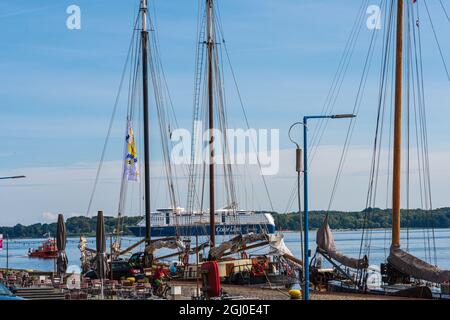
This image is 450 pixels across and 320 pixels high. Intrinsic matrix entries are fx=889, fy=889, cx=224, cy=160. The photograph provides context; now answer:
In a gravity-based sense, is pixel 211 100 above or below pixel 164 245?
above

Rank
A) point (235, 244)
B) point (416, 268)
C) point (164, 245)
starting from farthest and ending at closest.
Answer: point (164, 245)
point (235, 244)
point (416, 268)

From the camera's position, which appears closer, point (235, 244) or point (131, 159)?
point (235, 244)

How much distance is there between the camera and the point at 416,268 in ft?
106

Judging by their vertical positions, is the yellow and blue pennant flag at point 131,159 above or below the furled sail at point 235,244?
above

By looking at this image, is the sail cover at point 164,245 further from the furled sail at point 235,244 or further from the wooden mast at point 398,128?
the wooden mast at point 398,128

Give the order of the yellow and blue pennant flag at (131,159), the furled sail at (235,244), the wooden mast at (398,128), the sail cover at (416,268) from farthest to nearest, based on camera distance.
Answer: the yellow and blue pennant flag at (131,159)
the furled sail at (235,244)
the wooden mast at (398,128)
the sail cover at (416,268)

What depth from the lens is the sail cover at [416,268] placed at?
31.0 meters

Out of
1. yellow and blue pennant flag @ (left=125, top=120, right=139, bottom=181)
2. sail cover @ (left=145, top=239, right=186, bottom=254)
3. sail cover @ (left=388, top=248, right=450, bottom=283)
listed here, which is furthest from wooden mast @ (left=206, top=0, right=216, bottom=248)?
sail cover @ (left=388, top=248, right=450, bottom=283)

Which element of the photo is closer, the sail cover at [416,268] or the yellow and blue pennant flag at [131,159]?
the sail cover at [416,268]

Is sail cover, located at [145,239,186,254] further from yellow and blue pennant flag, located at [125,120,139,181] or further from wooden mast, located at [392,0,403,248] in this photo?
wooden mast, located at [392,0,403,248]

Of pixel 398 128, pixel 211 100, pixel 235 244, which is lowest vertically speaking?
pixel 235 244

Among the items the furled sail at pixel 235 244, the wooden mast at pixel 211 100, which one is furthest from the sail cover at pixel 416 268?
the wooden mast at pixel 211 100

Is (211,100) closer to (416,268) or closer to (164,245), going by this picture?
(164,245)

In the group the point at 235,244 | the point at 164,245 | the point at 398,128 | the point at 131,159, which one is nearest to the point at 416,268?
the point at 398,128
